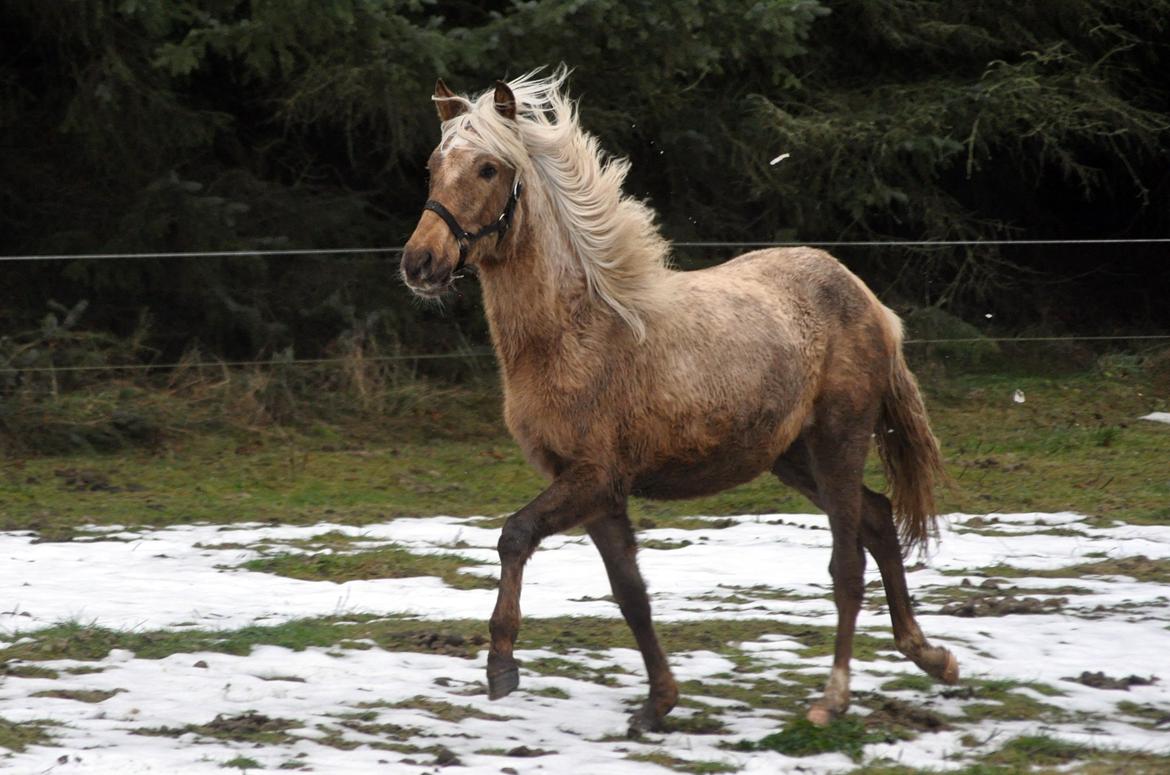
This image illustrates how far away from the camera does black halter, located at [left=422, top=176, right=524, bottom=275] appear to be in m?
5.12

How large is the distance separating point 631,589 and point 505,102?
180cm

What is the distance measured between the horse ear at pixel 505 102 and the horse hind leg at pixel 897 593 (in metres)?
2.15

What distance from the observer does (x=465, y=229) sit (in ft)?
16.9

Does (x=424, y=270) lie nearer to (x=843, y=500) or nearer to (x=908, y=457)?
(x=843, y=500)

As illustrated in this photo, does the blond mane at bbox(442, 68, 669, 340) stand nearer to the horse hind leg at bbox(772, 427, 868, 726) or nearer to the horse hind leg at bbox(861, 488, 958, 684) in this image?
the horse hind leg at bbox(772, 427, 868, 726)

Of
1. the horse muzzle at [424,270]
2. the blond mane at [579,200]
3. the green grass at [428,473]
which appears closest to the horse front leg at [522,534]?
the blond mane at [579,200]

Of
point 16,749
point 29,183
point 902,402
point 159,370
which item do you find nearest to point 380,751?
point 16,749

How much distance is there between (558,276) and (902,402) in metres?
1.69

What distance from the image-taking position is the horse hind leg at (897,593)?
5863 millimetres

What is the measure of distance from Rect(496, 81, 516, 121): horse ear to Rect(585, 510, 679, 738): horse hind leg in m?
1.48

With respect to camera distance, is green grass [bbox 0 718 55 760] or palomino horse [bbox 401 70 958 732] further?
palomino horse [bbox 401 70 958 732]

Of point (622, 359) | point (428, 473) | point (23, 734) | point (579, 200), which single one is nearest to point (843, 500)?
point (622, 359)

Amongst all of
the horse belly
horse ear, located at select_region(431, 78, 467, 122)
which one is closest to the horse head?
horse ear, located at select_region(431, 78, 467, 122)

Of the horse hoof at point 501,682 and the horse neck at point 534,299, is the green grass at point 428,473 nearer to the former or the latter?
the horse neck at point 534,299
